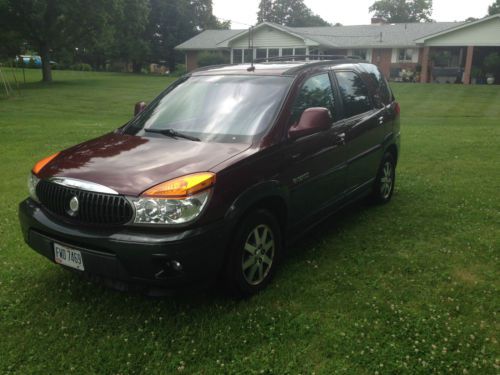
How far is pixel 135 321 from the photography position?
3.45m

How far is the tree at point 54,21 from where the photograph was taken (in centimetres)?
3114

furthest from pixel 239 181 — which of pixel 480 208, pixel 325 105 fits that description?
pixel 480 208

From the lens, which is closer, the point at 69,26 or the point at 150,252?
the point at 150,252

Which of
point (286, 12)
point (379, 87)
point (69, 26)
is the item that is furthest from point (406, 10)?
Result: point (379, 87)

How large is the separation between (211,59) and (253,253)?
136 ft

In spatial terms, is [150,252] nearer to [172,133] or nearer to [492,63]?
[172,133]

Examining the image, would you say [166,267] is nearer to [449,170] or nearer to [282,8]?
[449,170]

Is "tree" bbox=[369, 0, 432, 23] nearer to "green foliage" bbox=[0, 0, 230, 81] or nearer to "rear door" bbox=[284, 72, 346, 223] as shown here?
"green foliage" bbox=[0, 0, 230, 81]

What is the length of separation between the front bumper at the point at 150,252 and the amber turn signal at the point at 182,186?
24cm

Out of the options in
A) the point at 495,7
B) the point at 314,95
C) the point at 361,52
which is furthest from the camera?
the point at 495,7

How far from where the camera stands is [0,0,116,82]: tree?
31.1m

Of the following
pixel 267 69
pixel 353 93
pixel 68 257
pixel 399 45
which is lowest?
pixel 68 257

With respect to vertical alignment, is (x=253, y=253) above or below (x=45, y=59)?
below

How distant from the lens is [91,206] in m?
3.18
